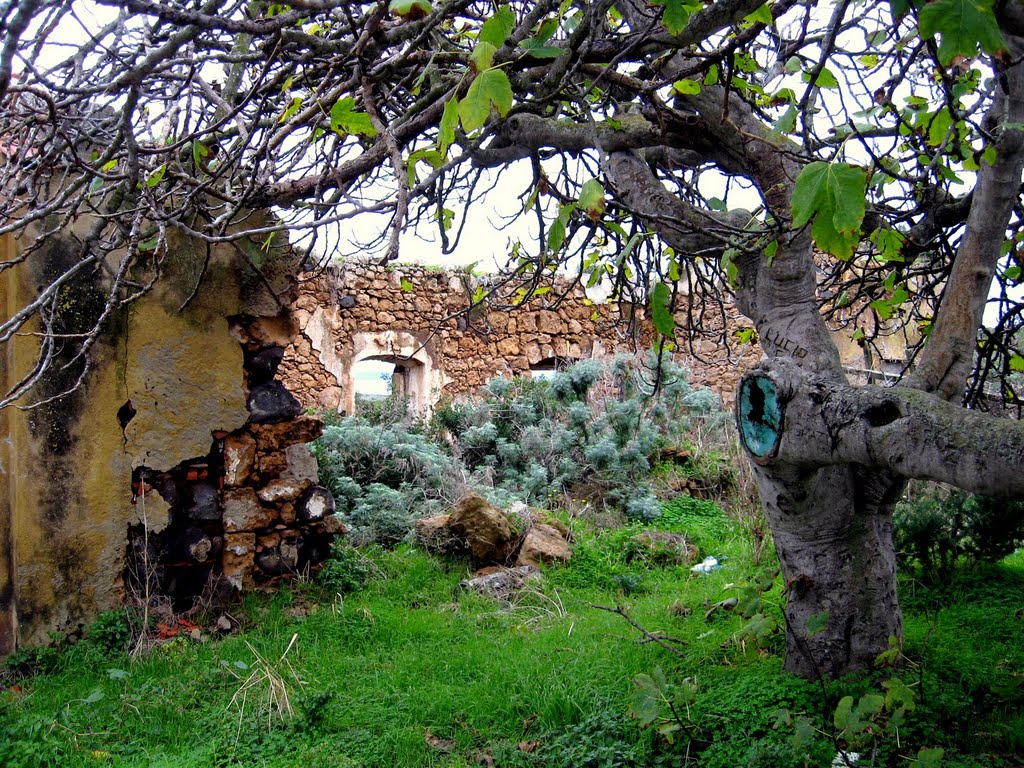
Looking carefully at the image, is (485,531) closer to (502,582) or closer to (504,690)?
(502,582)

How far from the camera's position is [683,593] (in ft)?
16.9

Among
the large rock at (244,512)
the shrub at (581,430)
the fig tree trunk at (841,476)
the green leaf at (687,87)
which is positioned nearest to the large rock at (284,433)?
the large rock at (244,512)

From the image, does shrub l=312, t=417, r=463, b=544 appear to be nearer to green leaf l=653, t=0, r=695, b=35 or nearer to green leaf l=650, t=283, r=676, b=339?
green leaf l=650, t=283, r=676, b=339

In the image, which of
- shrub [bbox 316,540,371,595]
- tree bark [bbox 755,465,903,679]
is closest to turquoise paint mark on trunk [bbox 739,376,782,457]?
tree bark [bbox 755,465,903,679]

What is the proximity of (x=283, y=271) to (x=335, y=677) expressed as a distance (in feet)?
8.88

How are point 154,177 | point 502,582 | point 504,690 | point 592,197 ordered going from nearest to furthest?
point 592,197, point 154,177, point 504,690, point 502,582

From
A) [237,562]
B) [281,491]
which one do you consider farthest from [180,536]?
[281,491]

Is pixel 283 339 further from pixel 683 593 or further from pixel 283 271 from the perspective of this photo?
pixel 683 593

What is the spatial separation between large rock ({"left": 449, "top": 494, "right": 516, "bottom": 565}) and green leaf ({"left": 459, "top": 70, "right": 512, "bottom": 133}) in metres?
4.35

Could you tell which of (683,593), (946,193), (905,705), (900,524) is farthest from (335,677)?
(946,193)

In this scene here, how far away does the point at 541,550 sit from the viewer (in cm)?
583

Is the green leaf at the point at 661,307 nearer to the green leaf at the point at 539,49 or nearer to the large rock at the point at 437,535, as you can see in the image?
the green leaf at the point at 539,49

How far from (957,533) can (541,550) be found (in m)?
2.72

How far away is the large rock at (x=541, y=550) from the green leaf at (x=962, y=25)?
4.62m
